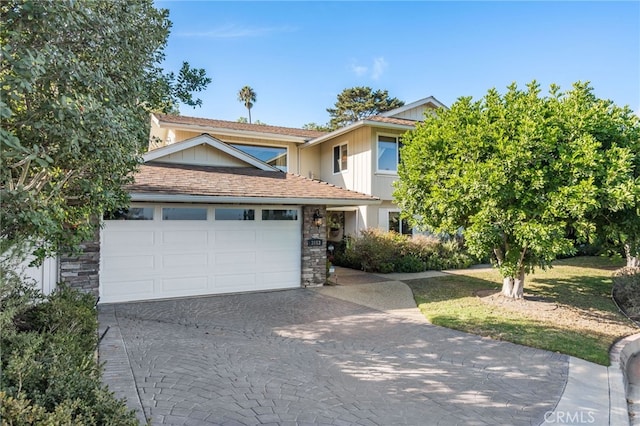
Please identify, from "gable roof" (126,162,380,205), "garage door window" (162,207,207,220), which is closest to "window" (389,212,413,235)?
"gable roof" (126,162,380,205)

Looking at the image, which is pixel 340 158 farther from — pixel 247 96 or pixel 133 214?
pixel 247 96

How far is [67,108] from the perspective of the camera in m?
3.23

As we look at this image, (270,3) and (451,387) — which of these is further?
(270,3)

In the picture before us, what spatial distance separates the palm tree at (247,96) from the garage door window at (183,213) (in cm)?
3798

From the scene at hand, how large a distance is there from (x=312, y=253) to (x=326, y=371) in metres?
6.43

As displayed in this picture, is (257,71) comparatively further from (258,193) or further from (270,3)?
(258,193)

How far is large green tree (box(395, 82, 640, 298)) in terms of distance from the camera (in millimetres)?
7695

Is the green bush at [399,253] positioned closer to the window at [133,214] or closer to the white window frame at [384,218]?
the white window frame at [384,218]

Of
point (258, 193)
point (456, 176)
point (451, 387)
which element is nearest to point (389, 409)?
point (451, 387)

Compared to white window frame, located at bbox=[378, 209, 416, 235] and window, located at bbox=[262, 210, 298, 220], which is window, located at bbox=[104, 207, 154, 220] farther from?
white window frame, located at bbox=[378, 209, 416, 235]

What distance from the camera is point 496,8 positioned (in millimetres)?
10688

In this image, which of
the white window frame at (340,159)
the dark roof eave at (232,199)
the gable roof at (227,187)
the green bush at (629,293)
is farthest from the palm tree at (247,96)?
the green bush at (629,293)

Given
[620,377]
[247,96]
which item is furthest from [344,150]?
[247,96]

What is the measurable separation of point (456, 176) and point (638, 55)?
17.1 feet
